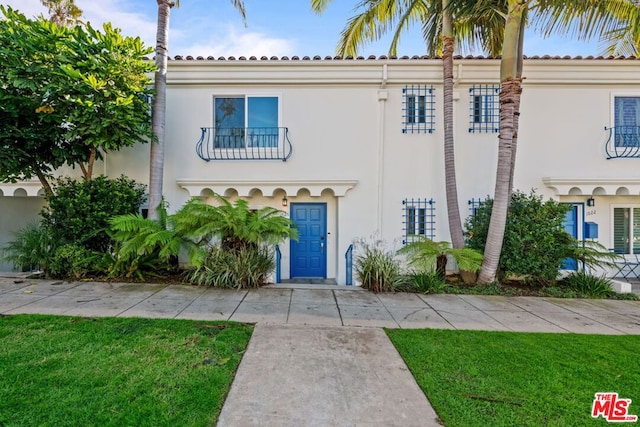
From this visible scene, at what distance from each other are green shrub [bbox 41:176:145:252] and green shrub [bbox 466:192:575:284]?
9608 millimetres

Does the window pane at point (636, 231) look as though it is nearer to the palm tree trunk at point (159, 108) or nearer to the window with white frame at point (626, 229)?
the window with white frame at point (626, 229)

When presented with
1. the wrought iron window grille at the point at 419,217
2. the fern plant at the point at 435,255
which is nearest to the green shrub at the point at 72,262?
the fern plant at the point at 435,255

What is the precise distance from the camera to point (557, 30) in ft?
22.6

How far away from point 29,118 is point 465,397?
32.7ft

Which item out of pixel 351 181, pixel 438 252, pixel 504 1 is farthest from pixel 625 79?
pixel 351 181

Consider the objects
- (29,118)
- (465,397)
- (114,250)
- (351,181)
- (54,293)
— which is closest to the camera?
(465,397)

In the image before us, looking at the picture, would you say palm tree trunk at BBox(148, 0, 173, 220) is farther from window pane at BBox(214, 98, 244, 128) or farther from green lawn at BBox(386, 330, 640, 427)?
green lawn at BBox(386, 330, 640, 427)

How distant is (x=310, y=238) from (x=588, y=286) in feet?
23.3

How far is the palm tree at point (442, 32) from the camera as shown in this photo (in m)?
7.53

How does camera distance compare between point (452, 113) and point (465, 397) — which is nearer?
point (465, 397)

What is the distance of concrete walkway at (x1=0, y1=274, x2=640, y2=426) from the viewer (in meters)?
2.88

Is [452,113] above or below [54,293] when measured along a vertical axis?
above

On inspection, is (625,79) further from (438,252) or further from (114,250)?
(114,250)

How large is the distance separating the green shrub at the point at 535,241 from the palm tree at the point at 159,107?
8946 mm
